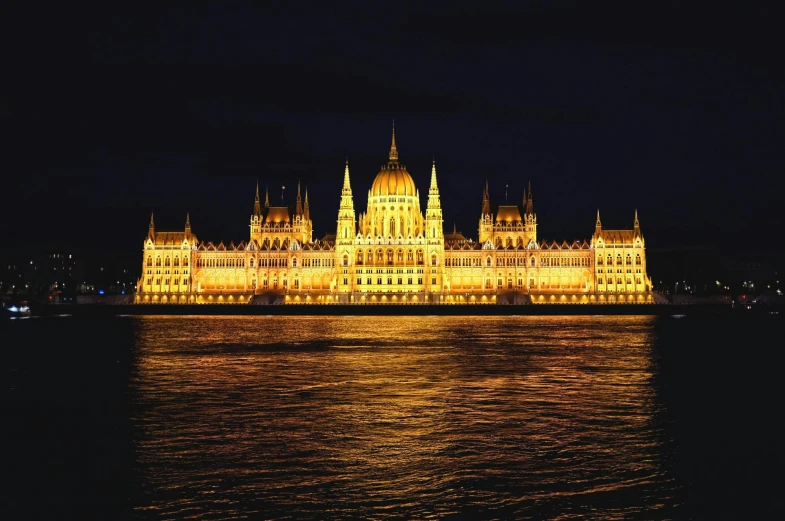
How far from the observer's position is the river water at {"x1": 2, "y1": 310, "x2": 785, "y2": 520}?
1928 cm

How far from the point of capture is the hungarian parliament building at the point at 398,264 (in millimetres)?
143000

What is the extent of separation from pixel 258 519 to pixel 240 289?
440 ft

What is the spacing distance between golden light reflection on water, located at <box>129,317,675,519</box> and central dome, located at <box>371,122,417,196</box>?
341 ft

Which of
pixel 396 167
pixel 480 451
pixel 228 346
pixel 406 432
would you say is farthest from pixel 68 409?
pixel 396 167

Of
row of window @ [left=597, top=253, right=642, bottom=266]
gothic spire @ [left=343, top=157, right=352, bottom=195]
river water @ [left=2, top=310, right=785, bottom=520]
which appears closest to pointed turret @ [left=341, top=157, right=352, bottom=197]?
gothic spire @ [left=343, top=157, right=352, bottom=195]

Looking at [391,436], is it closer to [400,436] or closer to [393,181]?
[400,436]

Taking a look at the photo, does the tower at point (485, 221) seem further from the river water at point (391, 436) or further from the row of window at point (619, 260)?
the river water at point (391, 436)

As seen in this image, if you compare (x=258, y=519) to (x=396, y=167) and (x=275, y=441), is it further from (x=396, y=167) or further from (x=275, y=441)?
(x=396, y=167)

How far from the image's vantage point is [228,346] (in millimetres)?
59906

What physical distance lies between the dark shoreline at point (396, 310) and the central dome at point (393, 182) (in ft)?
96.0

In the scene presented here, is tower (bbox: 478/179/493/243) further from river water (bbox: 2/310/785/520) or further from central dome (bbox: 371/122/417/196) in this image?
river water (bbox: 2/310/785/520)

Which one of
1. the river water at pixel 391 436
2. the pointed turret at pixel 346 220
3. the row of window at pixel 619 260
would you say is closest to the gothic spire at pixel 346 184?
the pointed turret at pixel 346 220

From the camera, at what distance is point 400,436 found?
2572 centimetres

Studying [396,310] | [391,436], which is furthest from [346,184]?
[391,436]
